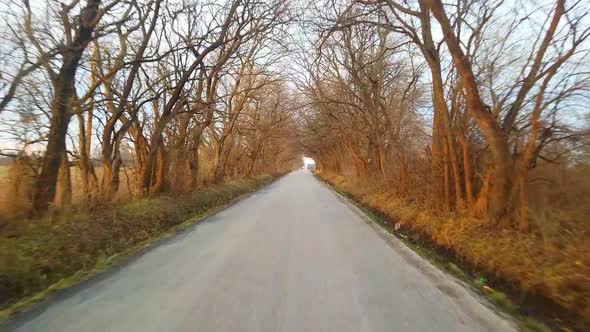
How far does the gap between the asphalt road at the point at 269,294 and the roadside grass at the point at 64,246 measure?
0.61 meters

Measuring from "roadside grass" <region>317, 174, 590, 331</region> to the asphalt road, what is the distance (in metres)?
0.57

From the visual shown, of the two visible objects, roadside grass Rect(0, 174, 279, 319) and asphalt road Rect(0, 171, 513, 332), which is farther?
roadside grass Rect(0, 174, 279, 319)

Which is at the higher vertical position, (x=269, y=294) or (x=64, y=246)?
(x=64, y=246)

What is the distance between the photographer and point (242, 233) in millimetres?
10398

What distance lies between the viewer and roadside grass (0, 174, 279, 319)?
5.80m

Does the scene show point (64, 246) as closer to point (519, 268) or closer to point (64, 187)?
point (64, 187)

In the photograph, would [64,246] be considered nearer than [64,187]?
Yes

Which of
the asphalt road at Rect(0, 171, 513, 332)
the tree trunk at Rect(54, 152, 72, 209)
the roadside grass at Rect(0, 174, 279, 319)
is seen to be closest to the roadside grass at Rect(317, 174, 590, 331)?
the asphalt road at Rect(0, 171, 513, 332)

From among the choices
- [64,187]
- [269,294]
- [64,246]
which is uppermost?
[64,187]

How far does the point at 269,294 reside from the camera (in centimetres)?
529

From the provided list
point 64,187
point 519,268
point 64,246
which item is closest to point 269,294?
point 519,268

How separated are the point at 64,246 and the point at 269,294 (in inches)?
174

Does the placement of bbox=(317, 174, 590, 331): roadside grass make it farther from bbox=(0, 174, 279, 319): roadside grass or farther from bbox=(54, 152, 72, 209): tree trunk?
bbox=(54, 152, 72, 209): tree trunk

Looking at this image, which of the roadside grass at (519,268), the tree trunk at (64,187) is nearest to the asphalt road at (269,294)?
the roadside grass at (519,268)
